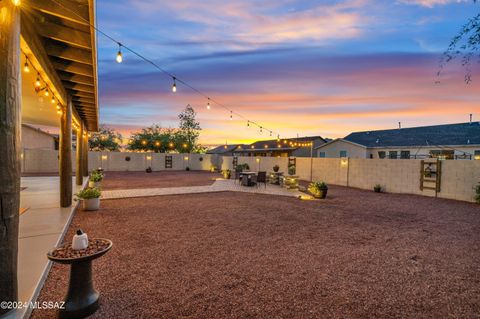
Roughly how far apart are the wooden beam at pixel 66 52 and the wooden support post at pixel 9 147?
2509 millimetres

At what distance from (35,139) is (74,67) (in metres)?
22.5

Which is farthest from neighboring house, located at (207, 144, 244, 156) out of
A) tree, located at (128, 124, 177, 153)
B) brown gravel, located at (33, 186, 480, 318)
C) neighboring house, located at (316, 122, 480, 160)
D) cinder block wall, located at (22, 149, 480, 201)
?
brown gravel, located at (33, 186, 480, 318)

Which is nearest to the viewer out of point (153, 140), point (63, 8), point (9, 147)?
point (9, 147)

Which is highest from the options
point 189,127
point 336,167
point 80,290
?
point 189,127

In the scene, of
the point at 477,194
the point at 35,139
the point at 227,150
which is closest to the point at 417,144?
the point at 477,194

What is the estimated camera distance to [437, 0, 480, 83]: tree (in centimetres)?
205

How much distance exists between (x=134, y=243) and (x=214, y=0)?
648 centimetres

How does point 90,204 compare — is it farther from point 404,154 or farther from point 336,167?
point 404,154

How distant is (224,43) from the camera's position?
9.80 m

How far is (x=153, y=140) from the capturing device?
33.6m

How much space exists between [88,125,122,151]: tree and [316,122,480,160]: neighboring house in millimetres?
31008

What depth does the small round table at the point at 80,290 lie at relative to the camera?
7.30ft

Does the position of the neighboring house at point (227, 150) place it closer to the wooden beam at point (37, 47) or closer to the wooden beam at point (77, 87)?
the wooden beam at point (77, 87)

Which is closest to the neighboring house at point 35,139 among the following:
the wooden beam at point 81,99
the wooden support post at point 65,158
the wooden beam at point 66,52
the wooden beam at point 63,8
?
the wooden beam at point 81,99
